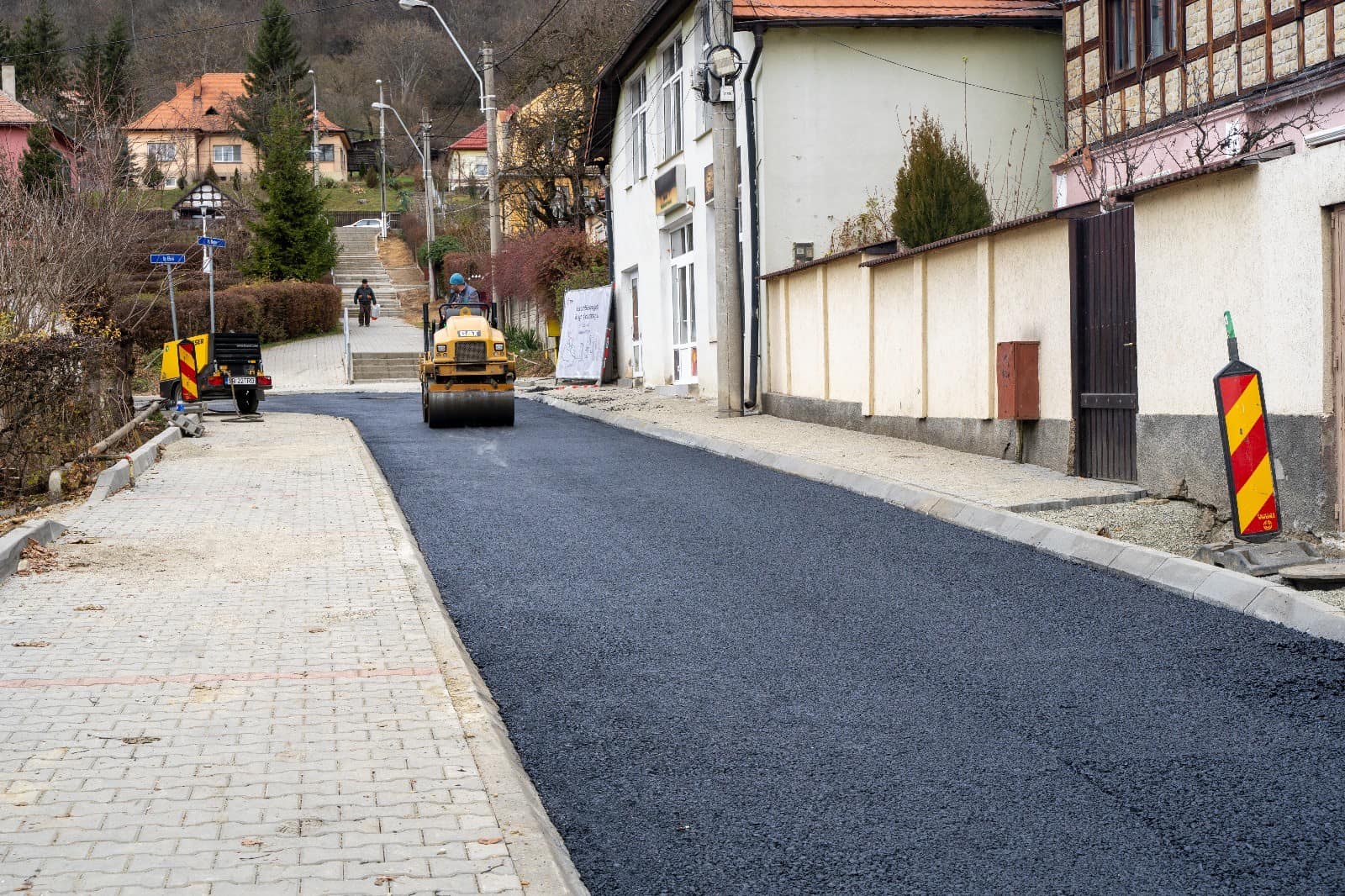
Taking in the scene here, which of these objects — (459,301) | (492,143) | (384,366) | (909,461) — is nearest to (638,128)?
(492,143)

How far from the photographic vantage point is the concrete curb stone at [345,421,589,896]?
374 centimetres

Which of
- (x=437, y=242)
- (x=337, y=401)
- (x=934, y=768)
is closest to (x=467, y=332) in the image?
(x=337, y=401)

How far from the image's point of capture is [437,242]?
2537 inches

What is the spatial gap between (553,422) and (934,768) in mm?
16333

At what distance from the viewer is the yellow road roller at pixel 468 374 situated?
62.6 ft

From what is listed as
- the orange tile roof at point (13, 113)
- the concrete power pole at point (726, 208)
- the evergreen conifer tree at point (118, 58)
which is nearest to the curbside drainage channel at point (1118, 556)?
the concrete power pole at point (726, 208)

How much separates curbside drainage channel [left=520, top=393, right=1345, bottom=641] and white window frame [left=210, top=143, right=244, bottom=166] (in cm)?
9451

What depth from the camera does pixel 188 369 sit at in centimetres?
2086

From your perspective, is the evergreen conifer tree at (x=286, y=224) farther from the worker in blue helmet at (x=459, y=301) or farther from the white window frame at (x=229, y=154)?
the white window frame at (x=229, y=154)

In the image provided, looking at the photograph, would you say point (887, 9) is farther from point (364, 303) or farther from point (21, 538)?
point (364, 303)

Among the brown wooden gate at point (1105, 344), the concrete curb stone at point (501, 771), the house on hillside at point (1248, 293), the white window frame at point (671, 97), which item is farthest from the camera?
the white window frame at point (671, 97)

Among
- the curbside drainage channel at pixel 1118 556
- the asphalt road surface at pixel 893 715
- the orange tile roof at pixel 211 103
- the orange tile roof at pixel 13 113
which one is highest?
the orange tile roof at pixel 211 103

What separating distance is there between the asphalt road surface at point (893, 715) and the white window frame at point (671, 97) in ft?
56.8

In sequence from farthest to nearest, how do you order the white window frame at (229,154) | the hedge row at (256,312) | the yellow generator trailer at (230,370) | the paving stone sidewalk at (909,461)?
1. the white window frame at (229,154)
2. the hedge row at (256,312)
3. the yellow generator trailer at (230,370)
4. the paving stone sidewalk at (909,461)
